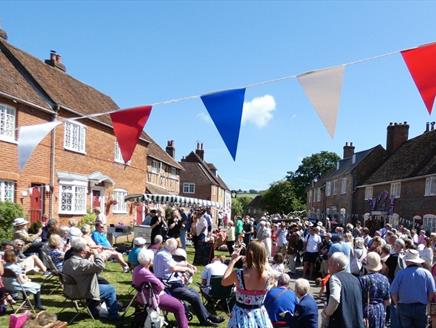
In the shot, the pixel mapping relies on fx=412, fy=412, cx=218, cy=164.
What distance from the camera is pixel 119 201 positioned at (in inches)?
953

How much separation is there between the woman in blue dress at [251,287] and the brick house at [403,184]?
2308cm

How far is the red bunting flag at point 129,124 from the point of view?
20.5 feet

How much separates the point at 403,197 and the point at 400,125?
36.6 ft

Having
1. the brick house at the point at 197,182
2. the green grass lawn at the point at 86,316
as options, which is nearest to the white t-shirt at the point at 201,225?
the green grass lawn at the point at 86,316

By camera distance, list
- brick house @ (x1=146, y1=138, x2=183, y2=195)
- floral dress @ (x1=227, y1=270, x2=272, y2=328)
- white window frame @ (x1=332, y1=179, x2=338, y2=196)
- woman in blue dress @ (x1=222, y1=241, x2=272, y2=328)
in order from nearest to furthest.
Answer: woman in blue dress @ (x1=222, y1=241, x2=272, y2=328)
floral dress @ (x1=227, y1=270, x2=272, y2=328)
brick house @ (x1=146, y1=138, x2=183, y2=195)
white window frame @ (x1=332, y1=179, x2=338, y2=196)

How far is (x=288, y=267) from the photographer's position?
14891 millimetres

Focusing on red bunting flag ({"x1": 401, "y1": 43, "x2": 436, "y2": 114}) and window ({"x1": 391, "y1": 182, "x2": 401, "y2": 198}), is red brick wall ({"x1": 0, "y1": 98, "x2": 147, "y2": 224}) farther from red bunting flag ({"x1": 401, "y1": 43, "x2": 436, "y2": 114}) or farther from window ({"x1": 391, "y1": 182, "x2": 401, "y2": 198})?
window ({"x1": 391, "y1": 182, "x2": 401, "y2": 198})

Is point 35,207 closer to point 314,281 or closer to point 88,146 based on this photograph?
point 88,146

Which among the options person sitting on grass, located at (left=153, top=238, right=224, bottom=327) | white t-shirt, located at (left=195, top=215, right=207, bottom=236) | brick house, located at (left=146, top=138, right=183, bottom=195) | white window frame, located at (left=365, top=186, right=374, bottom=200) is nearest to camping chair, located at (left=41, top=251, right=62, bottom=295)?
person sitting on grass, located at (left=153, top=238, right=224, bottom=327)

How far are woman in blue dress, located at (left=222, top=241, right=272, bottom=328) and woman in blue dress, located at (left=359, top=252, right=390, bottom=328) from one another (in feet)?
5.93

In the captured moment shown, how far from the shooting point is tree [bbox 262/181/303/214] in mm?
75500

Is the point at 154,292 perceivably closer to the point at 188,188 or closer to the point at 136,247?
the point at 136,247

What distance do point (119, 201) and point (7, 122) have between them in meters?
10.2

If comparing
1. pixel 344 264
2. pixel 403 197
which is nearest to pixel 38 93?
pixel 344 264
